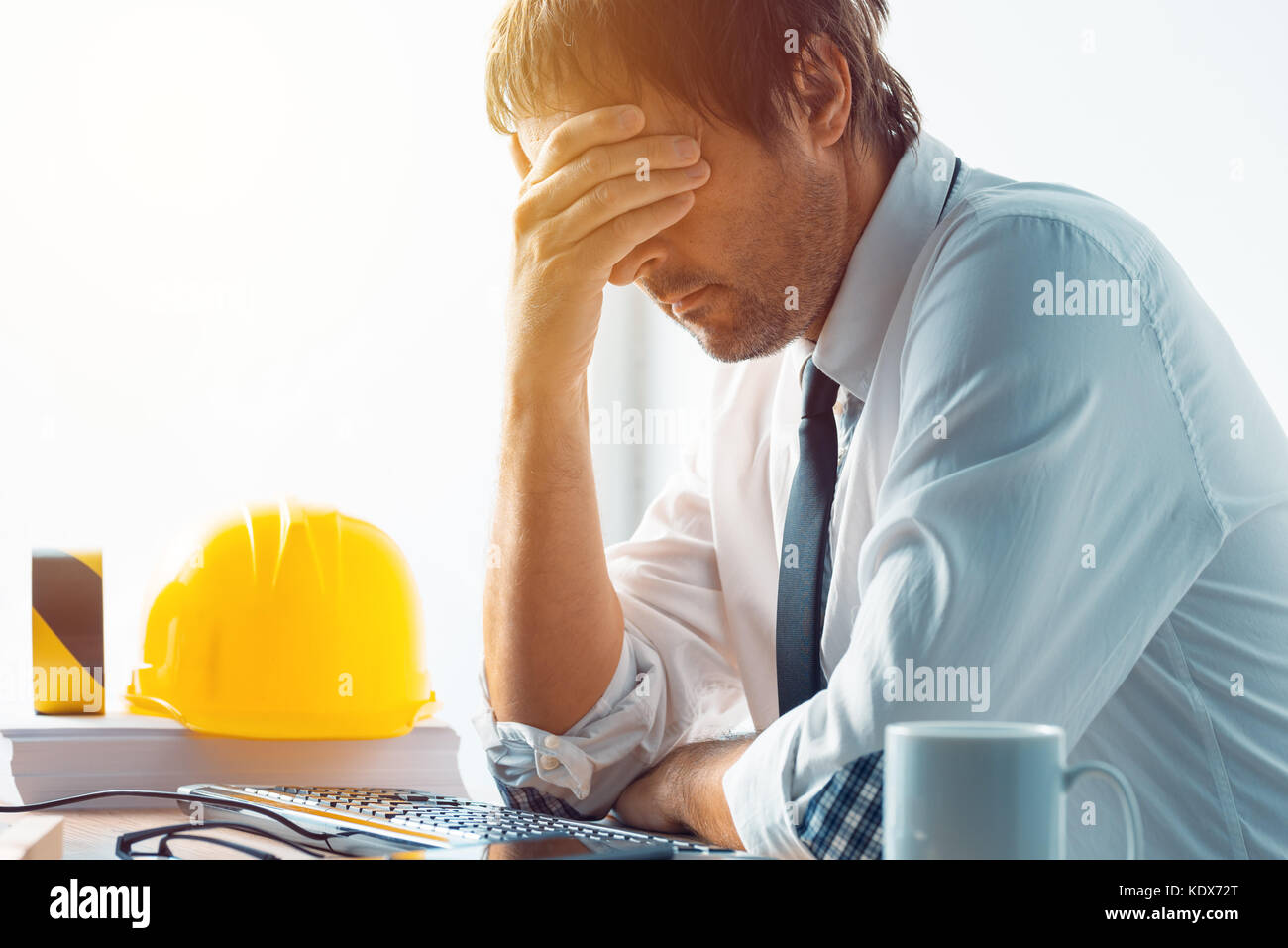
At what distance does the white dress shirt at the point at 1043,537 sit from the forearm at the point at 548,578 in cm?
3

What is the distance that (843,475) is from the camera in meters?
1.02

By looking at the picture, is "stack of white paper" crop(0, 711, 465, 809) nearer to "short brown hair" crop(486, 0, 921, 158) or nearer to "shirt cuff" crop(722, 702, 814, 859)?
"shirt cuff" crop(722, 702, 814, 859)

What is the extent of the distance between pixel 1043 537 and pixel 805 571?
0.96ft

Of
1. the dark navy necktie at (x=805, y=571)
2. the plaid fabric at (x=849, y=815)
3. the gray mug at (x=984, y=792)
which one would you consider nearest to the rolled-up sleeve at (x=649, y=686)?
the dark navy necktie at (x=805, y=571)

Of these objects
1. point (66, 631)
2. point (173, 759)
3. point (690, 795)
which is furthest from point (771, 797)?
point (66, 631)

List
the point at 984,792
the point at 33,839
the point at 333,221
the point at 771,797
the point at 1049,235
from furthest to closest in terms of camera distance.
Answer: the point at 333,221 < the point at 1049,235 < the point at 771,797 < the point at 33,839 < the point at 984,792

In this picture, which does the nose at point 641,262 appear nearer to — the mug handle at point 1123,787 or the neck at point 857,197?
the neck at point 857,197

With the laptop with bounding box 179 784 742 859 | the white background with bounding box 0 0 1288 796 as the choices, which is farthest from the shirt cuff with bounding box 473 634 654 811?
the white background with bounding box 0 0 1288 796

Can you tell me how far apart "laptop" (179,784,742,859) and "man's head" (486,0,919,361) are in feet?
1.73

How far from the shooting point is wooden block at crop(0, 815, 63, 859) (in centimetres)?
60

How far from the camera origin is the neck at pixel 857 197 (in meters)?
1.11

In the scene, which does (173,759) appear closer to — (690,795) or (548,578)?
(548,578)
